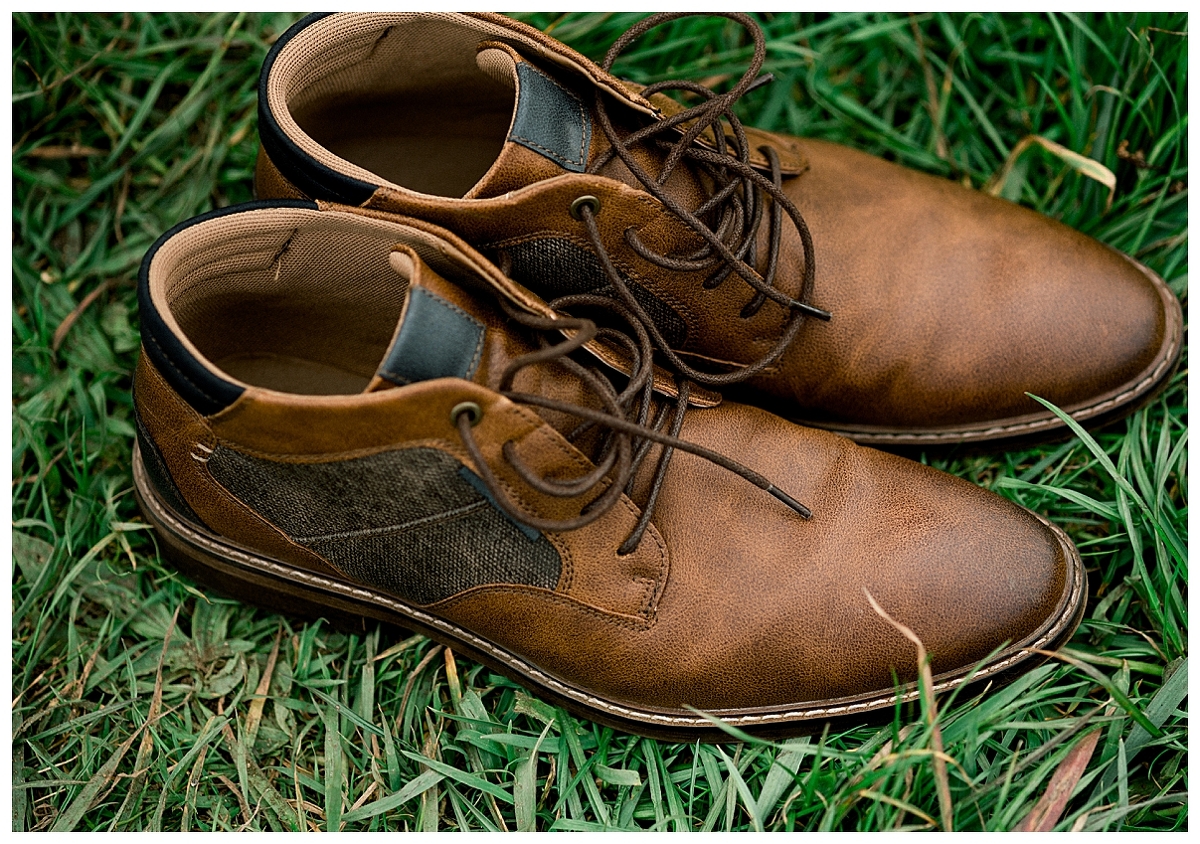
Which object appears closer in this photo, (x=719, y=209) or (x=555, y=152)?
(x=555, y=152)

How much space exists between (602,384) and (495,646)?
0.47m

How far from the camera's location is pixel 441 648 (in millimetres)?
1647

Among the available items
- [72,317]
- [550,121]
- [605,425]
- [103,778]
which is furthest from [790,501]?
[72,317]

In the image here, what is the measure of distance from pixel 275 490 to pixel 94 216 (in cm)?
102

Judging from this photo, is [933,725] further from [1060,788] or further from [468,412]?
[468,412]

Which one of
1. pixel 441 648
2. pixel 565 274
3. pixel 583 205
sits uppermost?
pixel 583 205

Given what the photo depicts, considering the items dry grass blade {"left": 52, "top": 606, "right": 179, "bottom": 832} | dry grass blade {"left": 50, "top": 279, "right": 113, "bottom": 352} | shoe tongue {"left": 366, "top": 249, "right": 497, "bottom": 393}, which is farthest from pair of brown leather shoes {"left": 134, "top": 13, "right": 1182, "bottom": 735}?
dry grass blade {"left": 50, "top": 279, "right": 113, "bottom": 352}

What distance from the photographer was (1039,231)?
5.68 ft

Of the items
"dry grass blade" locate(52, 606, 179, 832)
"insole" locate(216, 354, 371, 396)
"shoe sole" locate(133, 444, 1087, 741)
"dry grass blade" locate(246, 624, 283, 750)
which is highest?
"insole" locate(216, 354, 371, 396)

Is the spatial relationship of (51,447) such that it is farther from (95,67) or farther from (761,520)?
(761,520)

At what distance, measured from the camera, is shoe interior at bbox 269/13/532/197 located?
4.84 feet

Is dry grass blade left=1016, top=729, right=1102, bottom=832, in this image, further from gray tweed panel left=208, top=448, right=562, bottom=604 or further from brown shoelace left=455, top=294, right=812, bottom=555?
gray tweed panel left=208, top=448, right=562, bottom=604

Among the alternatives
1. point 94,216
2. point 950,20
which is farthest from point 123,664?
point 950,20

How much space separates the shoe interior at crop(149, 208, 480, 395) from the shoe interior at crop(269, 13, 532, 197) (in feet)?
0.36
